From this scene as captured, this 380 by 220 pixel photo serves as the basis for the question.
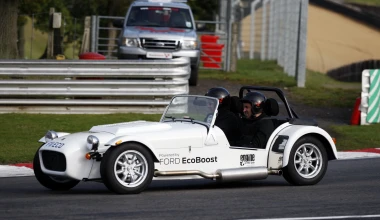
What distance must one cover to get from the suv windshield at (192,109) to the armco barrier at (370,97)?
771 cm

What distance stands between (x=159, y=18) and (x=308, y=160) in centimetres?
1277

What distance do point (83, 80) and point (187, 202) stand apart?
8.89m

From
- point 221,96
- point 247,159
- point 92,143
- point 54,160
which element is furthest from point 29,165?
point 247,159

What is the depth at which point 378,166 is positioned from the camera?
13.7m

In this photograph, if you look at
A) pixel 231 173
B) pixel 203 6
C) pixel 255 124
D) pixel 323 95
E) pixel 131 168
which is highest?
pixel 203 6

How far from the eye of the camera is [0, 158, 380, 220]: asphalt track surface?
9.23 m

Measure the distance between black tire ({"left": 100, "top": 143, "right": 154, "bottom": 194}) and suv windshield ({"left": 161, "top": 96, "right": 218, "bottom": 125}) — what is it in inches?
43.4

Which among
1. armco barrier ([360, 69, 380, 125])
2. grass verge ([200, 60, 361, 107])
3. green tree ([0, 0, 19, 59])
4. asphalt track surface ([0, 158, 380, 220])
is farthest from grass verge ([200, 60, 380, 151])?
green tree ([0, 0, 19, 59])

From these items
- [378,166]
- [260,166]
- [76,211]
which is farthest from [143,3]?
[76,211]

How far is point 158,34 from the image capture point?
22875 millimetres

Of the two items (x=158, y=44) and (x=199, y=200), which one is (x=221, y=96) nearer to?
(x=199, y=200)

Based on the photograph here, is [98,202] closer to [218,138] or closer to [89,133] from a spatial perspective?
[89,133]

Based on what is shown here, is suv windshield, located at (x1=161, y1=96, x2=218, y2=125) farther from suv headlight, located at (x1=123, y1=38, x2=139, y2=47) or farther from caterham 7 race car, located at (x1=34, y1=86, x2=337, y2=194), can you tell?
suv headlight, located at (x1=123, y1=38, x2=139, y2=47)

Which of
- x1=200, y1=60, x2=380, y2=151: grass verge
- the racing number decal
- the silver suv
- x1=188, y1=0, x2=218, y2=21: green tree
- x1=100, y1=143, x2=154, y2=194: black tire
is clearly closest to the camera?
x1=100, y1=143, x2=154, y2=194: black tire
